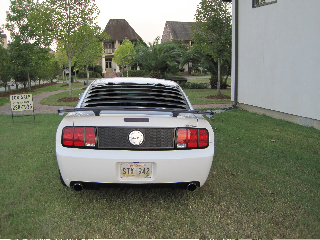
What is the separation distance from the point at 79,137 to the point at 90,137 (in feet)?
0.42

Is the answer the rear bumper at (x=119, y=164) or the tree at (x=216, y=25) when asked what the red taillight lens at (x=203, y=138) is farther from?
the tree at (x=216, y=25)

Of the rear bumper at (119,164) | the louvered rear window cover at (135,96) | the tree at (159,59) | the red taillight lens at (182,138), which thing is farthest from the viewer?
the tree at (159,59)

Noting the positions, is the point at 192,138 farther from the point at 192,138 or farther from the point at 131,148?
the point at 131,148

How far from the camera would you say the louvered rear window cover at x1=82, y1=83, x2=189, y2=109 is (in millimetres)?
4301

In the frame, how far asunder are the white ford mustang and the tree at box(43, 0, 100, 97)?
53.2 feet

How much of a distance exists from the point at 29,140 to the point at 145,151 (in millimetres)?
4805

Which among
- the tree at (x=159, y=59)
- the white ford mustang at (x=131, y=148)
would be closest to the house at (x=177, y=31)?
the tree at (x=159, y=59)

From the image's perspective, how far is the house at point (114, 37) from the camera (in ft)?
190

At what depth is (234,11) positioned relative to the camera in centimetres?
1242

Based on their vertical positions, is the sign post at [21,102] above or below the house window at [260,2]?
below

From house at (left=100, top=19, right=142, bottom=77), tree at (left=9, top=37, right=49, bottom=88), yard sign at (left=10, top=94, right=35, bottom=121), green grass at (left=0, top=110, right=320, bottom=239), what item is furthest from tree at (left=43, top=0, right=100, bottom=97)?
house at (left=100, top=19, right=142, bottom=77)

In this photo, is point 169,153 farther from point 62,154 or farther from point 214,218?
point 62,154

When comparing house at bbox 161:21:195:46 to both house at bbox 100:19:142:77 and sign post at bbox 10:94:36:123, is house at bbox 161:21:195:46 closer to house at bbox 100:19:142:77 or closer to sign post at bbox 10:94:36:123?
house at bbox 100:19:142:77

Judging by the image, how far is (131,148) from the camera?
3.38 m
